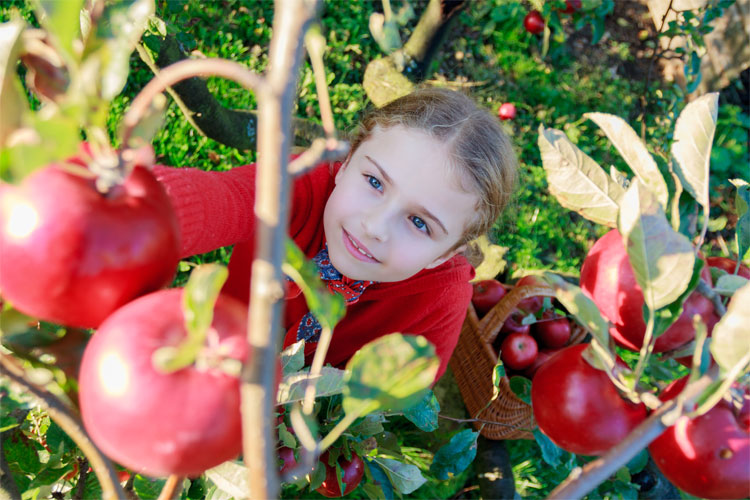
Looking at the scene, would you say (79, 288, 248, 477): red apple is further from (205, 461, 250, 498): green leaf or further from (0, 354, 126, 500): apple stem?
(205, 461, 250, 498): green leaf

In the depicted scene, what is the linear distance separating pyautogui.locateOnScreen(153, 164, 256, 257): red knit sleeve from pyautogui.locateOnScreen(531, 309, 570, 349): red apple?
120 centimetres

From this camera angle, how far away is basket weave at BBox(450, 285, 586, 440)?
5.43 ft

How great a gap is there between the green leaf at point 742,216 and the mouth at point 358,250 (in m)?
0.62

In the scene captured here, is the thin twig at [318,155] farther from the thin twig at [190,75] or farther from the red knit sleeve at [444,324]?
the red knit sleeve at [444,324]

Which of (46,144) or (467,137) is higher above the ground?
(46,144)

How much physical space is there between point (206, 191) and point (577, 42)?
267 centimetres

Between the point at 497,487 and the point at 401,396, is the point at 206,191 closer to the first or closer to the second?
the point at 401,396

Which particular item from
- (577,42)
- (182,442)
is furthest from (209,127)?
(577,42)

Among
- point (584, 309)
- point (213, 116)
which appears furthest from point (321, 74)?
point (213, 116)

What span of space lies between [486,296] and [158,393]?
1.79 metres

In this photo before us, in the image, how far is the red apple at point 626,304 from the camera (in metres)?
0.57

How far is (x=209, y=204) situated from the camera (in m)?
0.94

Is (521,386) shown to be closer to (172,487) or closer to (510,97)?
(172,487)

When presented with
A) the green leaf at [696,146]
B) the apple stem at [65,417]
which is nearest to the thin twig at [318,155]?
the apple stem at [65,417]
